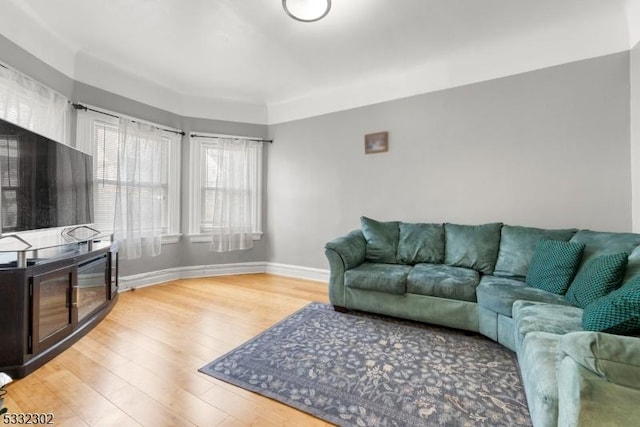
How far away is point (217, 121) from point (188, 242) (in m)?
1.86

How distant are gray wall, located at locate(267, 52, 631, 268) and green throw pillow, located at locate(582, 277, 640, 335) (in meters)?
1.86

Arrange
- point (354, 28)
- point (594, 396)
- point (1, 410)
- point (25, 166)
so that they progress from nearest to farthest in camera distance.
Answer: point (594, 396), point (1, 410), point (25, 166), point (354, 28)

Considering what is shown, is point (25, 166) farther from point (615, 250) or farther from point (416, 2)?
point (615, 250)

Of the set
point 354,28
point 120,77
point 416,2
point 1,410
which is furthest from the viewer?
point 120,77

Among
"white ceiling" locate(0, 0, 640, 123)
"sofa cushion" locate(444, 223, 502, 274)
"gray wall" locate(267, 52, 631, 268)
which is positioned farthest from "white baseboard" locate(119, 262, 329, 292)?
"white ceiling" locate(0, 0, 640, 123)

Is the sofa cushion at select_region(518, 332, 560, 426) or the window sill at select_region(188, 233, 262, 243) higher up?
the window sill at select_region(188, 233, 262, 243)

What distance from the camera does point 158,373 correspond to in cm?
169

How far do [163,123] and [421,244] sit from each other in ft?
12.2

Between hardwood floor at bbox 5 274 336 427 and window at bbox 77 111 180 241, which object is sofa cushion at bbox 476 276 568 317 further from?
window at bbox 77 111 180 241

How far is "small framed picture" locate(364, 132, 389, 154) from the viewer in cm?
342

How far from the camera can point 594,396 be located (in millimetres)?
759

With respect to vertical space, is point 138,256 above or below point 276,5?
below

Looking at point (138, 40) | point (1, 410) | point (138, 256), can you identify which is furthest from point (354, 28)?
point (138, 256)

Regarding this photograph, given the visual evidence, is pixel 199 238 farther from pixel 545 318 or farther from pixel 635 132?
pixel 635 132
